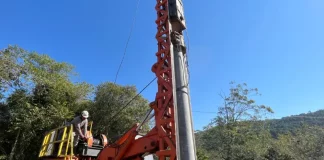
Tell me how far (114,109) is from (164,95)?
52.5ft

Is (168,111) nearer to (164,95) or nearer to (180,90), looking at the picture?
(164,95)

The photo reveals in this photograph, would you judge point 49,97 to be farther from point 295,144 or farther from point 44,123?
point 295,144

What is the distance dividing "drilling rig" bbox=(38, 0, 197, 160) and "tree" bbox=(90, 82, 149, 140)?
14.1 m

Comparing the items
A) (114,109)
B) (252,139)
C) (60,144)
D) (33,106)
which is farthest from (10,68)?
(252,139)

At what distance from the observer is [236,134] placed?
2058 cm

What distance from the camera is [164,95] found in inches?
179

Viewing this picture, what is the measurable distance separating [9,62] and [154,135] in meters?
16.1

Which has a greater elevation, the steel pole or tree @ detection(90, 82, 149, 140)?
tree @ detection(90, 82, 149, 140)

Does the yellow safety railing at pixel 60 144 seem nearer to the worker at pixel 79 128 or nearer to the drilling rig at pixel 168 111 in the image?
the worker at pixel 79 128

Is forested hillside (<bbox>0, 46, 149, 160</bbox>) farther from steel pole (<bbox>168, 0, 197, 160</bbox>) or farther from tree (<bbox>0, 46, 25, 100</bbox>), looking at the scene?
steel pole (<bbox>168, 0, 197, 160</bbox>)

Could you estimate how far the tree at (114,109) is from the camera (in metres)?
19.1

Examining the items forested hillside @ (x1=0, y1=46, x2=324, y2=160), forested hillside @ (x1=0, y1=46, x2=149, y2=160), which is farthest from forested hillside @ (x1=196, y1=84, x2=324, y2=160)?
forested hillside @ (x1=0, y1=46, x2=149, y2=160)

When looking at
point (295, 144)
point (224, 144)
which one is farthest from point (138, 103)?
point (295, 144)

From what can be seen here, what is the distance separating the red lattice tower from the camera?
13.2ft
